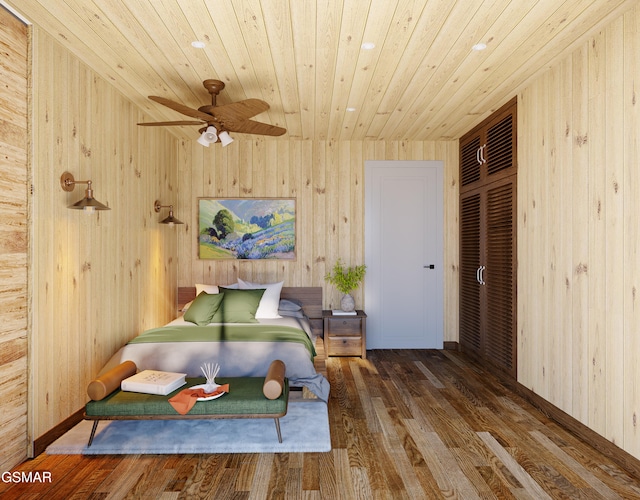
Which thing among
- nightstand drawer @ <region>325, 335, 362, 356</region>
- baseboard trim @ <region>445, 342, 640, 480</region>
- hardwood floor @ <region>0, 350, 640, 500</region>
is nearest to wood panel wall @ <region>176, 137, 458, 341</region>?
nightstand drawer @ <region>325, 335, 362, 356</region>

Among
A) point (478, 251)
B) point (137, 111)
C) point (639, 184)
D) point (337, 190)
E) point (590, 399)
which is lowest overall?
point (590, 399)

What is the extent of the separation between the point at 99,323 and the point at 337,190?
316cm

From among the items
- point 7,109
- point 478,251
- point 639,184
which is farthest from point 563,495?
point 7,109

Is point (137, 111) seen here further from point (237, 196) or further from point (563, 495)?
point (563, 495)

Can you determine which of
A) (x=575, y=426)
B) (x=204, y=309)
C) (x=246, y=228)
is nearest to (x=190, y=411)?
(x=204, y=309)

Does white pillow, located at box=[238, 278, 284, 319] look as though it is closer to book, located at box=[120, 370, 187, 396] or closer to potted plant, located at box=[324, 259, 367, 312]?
potted plant, located at box=[324, 259, 367, 312]

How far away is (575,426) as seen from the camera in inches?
119

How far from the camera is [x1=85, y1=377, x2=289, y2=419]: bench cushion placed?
8.87ft

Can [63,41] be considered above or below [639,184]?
above

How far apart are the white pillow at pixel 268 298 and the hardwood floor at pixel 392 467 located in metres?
1.53

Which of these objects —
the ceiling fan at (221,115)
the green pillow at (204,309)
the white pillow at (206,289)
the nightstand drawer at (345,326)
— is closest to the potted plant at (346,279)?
the nightstand drawer at (345,326)

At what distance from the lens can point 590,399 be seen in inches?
114

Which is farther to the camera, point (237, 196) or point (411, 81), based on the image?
point (237, 196)

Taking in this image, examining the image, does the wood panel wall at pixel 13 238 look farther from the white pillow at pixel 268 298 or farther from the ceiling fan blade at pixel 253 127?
the white pillow at pixel 268 298
